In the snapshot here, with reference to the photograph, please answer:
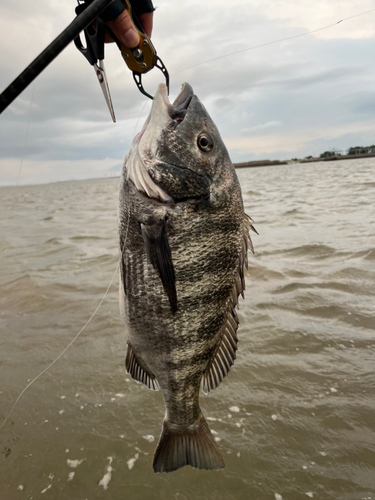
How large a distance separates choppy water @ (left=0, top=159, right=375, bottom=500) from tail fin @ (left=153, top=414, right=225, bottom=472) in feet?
1.19

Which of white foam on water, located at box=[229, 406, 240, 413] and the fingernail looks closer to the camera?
the fingernail

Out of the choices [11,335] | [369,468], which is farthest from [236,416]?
[11,335]

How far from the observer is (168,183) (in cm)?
184

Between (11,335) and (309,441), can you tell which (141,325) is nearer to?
(309,441)

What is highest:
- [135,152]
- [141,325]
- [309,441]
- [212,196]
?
[135,152]

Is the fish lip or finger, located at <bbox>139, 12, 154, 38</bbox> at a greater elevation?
finger, located at <bbox>139, 12, 154, 38</bbox>

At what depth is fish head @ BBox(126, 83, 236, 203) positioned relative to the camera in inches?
72.4

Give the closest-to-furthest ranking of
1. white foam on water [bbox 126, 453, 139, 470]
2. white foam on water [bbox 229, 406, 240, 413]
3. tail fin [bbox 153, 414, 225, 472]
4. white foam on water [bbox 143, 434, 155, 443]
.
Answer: tail fin [bbox 153, 414, 225, 472], white foam on water [bbox 126, 453, 139, 470], white foam on water [bbox 143, 434, 155, 443], white foam on water [bbox 229, 406, 240, 413]

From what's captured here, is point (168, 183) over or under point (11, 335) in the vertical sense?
over

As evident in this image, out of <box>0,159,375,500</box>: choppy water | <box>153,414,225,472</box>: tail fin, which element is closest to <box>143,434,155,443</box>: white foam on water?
<box>0,159,375,500</box>: choppy water

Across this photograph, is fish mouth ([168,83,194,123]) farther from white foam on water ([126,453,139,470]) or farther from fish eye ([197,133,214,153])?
white foam on water ([126,453,139,470])

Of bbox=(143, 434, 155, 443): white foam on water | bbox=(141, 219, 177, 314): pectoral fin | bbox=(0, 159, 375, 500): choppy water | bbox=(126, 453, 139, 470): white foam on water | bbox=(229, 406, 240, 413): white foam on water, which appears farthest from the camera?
bbox=(229, 406, 240, 413): white foam on water

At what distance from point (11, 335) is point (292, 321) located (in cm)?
373

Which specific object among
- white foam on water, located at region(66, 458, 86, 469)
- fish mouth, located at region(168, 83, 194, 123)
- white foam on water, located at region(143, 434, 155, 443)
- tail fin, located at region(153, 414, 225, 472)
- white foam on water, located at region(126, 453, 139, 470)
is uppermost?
fish mouth, located at region(168, 83, 194, 123)
